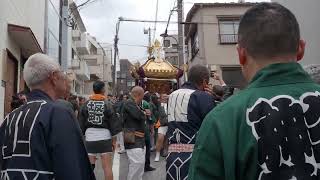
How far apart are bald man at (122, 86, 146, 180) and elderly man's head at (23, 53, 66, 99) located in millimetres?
4425

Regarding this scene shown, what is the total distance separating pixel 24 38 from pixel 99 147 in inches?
273

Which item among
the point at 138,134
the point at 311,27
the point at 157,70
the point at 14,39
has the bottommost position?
the point at 138,134

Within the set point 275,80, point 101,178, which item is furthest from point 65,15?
point 275,80

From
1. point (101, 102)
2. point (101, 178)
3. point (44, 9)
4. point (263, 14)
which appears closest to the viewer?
point (263, 14)

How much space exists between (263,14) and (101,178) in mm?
7431

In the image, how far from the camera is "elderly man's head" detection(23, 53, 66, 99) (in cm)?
314

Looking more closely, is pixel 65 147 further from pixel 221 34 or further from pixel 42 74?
pixel 221 34

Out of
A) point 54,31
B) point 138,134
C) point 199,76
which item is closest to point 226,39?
point 54,31

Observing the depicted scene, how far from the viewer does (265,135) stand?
67.3 inches

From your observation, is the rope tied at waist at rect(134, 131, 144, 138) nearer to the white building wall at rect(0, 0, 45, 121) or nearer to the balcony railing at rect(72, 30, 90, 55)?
the white building wall at rect(0, 0, 45, 121)

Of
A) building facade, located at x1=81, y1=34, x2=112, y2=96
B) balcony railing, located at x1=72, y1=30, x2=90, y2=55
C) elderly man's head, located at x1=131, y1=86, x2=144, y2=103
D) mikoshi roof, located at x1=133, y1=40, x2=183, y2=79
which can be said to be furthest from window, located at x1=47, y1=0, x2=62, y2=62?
building facade, located at x1=81, y1=34, x2=112, y2=96

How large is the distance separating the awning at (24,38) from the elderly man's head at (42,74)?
8.77 m

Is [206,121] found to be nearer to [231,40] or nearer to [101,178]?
[101,178]

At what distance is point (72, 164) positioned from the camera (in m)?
2.86
